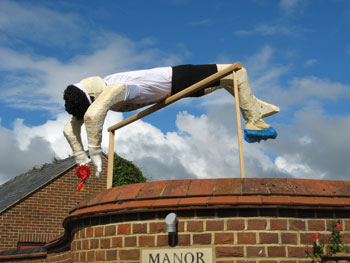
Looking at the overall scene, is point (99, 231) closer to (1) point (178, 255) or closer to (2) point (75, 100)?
(1) point (178, 255)

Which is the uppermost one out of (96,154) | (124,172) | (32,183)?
(124,172)

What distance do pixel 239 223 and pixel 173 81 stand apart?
7.38 feet

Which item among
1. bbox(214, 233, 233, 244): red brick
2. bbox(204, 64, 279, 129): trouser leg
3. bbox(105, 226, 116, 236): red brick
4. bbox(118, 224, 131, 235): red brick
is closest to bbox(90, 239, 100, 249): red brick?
bbox(105, 226, 116, 236): red brick

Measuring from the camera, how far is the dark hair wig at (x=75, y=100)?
5.28m

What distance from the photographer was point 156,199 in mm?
4242

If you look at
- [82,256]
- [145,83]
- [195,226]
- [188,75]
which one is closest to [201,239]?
[195,226]

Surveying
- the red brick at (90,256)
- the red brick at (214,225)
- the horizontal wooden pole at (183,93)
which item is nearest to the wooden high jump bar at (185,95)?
the horizontal wooden pole at (183,93)

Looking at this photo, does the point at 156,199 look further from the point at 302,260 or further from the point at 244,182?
the point at 302,260

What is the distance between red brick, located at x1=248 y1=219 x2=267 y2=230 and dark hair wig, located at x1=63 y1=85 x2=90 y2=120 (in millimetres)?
2444

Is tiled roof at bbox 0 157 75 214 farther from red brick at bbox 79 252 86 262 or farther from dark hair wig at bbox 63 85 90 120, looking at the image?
red brick at bbox 79 252 86 262

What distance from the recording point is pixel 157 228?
164 inches

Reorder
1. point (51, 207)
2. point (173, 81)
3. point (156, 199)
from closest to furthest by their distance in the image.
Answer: point (156, 199)
point (173, 81)
point (51, 207)

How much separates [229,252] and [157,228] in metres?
0.69

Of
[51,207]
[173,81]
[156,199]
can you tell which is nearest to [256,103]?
[173,81]
